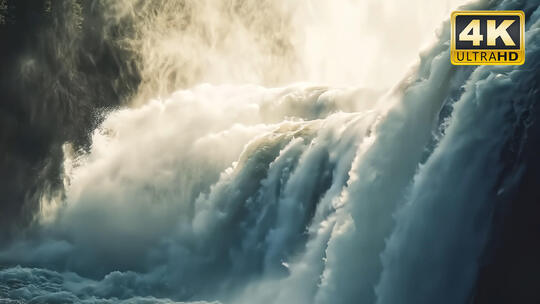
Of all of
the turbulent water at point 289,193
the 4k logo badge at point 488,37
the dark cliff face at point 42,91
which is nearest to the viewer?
the 4k logo badge at point 488,37

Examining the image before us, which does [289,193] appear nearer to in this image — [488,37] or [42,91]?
[488,37]

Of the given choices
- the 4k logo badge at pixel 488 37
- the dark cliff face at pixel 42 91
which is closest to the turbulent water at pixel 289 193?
the 4k logo badge at pixel 488 37

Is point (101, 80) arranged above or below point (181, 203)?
above

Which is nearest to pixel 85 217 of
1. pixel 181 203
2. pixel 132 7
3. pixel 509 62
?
pixel 181 203

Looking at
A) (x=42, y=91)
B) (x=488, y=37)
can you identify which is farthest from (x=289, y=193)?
(x=42, y=91)

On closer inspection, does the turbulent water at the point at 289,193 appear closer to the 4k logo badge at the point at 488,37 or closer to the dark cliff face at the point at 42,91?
the 4k logo badge at the point at 488,37

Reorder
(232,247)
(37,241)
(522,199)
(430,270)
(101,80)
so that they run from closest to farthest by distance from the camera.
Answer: (522,199) < (430,270) < (232,247) < (37,241) < (101,80)

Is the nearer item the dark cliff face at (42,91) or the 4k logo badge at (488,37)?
the 4k logo badge at (488,37)

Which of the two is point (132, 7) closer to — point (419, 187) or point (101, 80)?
→ point (101, 80)
